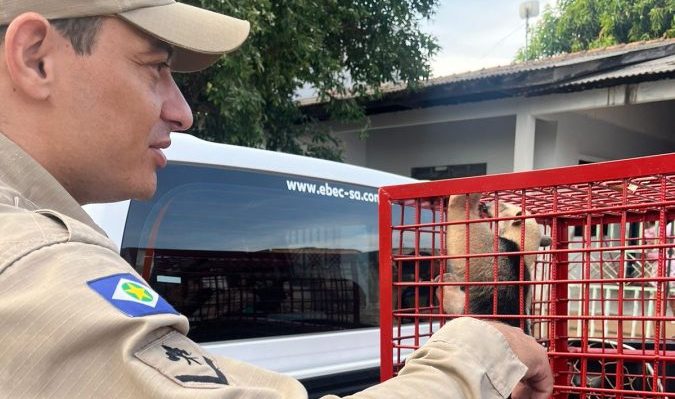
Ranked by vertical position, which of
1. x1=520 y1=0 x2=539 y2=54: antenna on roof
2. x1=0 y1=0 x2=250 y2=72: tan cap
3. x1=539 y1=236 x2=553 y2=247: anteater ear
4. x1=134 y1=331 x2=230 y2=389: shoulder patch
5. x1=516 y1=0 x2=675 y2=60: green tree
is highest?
x1=520 y1=0 x2=539 y2=54: antenna on roof

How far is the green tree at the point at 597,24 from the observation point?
1232cm

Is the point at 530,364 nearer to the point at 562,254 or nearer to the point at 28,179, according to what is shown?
the point at 562,254

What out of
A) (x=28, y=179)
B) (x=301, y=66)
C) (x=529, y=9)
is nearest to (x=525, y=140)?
(x=301, y=66)

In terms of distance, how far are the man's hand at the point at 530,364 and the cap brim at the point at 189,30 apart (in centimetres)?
67

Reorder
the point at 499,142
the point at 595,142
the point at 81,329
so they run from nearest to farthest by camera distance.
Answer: the point at 81,329 < the point at 595,142 < the point at 499,142

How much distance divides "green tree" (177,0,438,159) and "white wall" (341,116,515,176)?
4.86 ft

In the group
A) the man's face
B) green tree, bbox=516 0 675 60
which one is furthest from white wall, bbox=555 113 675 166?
the man's face

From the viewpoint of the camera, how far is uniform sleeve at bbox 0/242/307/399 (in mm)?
642

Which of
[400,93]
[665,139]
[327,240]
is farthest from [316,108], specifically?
[327,240]

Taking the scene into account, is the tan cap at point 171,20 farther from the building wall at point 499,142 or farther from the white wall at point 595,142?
the white wall at point 595,142

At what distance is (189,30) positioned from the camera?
101 centimetres

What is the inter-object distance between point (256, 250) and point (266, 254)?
5 cm

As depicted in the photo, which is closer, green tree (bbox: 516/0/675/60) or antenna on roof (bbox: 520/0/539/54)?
green tree (bbox: 516/0/675/60)

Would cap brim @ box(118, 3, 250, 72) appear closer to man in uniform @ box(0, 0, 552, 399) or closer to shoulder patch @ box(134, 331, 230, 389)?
man in uniform @ box(0, 0, 552, 399)
